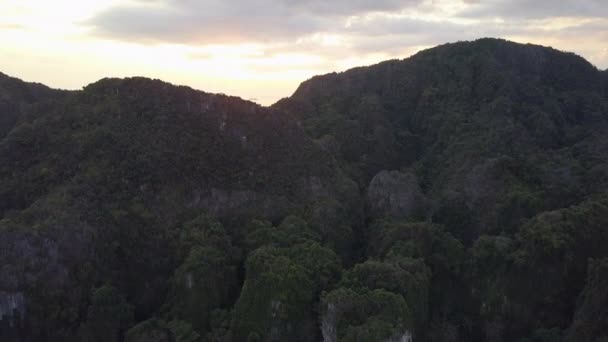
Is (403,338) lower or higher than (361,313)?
lower

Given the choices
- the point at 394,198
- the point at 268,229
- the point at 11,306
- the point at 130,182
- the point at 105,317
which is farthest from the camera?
the point at 394,198

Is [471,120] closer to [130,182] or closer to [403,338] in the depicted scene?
[130,182]

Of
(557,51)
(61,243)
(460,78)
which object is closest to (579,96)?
(557,51)

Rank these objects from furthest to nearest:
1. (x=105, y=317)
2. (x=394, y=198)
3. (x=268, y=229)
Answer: (x=394, y=198), (x=268, y=229), (x=105, y=317)

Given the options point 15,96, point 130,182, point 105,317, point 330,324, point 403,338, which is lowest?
point 403,338

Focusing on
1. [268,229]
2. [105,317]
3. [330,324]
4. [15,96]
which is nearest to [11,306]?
[105,317]

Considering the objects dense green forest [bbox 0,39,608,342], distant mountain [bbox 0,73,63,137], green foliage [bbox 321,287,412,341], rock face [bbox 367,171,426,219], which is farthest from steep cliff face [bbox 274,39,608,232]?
distant mountain [bbox 0,73,63,137]

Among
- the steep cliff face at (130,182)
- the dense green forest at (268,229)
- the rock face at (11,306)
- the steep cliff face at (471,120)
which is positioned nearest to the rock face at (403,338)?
the dense green forest at (268,229)
